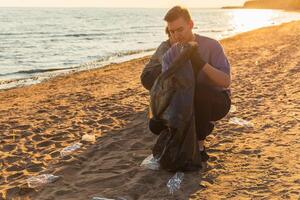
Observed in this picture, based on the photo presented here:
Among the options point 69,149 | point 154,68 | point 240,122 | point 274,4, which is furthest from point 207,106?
point 274,4

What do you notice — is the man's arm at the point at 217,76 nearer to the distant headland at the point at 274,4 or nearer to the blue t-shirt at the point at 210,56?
the blue t-shirt at the point at 210,56

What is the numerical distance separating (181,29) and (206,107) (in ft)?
3.09

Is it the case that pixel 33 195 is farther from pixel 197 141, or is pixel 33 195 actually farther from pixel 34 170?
pixel 197 141

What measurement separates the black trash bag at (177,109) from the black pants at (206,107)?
167 millimetres

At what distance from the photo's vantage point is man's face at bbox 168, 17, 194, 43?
4.38 metres

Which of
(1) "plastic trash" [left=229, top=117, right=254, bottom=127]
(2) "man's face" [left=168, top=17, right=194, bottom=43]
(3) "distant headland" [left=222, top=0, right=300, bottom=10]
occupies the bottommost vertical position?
(3) "distant headland" [left=222, top=0, right=300, bottom=10]

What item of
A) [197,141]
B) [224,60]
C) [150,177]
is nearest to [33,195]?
[150,177]

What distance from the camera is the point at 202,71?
14.7 ft

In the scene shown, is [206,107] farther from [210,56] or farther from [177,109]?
[210,56]

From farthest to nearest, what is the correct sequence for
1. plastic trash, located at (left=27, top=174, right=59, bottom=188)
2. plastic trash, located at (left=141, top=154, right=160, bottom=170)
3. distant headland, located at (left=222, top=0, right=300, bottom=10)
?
distant headland, located at (left=222, top=0, right=300, bottom=10) < plastic trash, located at (left=141, top=154, right=160, bottom=170) < plastic trash, located at (left=27, top=174, right=59, bottom=188)

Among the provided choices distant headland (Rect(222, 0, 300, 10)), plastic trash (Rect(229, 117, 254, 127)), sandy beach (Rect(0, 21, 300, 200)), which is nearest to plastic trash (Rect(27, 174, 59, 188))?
sandy beach (Rect(0, 21, 300, 200))

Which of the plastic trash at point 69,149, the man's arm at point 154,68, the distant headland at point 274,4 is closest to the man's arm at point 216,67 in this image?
the man's arm at point 154,68

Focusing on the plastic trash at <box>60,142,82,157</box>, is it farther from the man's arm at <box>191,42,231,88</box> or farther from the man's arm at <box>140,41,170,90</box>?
the man's arm at <box>191,42,231,88</box>

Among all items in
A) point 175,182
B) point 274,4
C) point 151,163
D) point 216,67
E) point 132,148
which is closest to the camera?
Answer: point 175,182
